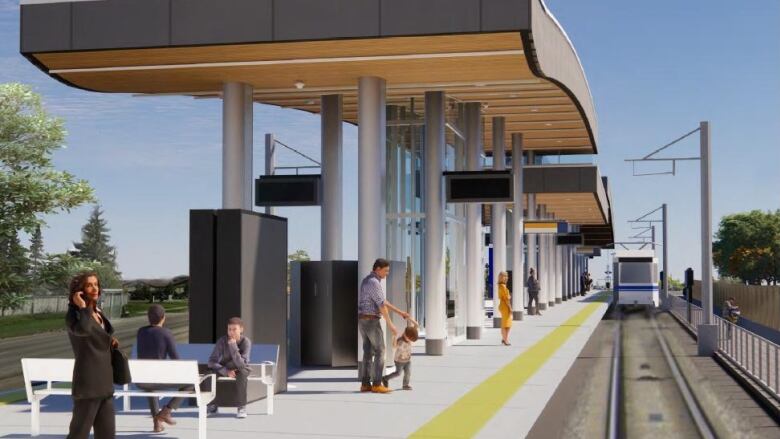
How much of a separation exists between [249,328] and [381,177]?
476 cm

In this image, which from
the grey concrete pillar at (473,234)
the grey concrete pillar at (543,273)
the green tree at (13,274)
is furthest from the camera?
the grey concrete pillar at (543,273)

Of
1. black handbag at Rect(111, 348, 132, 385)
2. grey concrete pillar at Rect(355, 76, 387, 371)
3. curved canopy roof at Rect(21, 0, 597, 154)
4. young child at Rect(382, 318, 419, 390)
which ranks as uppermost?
curved canopy roof at Rect(21, 0, 597, 154)

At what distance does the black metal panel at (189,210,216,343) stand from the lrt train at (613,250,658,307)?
4420 cm

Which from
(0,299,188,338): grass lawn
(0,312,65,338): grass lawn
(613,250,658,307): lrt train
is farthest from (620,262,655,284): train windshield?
(0,312,65,338): grass lawn

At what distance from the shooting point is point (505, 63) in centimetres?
1783

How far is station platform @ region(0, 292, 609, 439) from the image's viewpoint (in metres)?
11.9

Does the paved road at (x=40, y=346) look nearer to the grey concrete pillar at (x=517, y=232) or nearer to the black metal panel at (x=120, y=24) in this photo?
the black metal panel at (x=120, y=24)

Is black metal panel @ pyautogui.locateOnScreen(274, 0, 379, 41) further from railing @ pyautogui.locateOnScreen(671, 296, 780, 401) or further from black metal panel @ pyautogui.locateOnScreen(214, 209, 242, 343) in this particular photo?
railing @ pyautogui.locateOnScreen(671, 296, 780, 401)

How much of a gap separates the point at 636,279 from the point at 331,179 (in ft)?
121

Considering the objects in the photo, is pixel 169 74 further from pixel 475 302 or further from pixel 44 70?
pixel 475 302

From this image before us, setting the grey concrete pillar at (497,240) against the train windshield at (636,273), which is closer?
the grey concrete pillar at (497,240)

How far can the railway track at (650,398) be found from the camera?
43.7ft

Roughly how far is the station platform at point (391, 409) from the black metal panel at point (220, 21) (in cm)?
496

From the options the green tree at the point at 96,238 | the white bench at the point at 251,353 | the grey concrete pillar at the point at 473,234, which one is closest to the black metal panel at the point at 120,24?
the white bench at the point at 251,353
